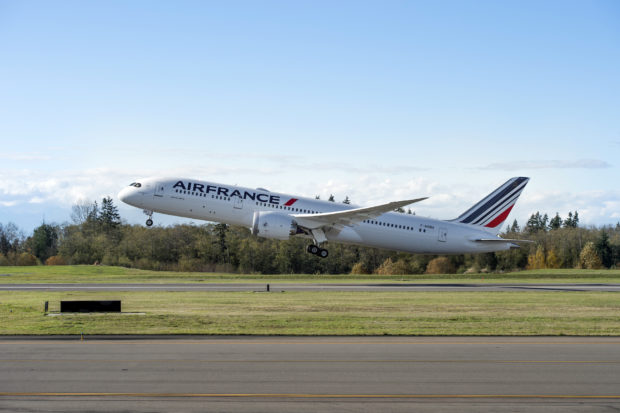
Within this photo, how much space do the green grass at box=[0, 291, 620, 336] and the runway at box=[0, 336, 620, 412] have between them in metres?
2.11

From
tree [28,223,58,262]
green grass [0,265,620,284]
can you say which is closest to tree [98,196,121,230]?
tree [28,223,58,262]

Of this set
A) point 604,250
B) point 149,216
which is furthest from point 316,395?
point 604,250

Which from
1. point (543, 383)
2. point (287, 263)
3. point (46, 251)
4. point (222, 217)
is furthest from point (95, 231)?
point (543, 383)

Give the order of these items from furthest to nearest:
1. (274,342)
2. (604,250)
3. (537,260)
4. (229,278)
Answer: (604,250) → (537,260) → (229,278) → (274,342)

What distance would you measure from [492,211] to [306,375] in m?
40.9

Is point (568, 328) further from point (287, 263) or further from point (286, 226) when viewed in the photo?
point (287, 263)

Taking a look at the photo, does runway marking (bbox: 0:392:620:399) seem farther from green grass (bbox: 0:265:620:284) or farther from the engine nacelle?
green grass (bbox: 0:265:620:284)

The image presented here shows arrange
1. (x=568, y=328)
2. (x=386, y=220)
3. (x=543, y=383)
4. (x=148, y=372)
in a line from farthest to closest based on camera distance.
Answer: (x=386, y=220)
(x=568, y=328)
(x=148, y=372)
(x=543, y=383)

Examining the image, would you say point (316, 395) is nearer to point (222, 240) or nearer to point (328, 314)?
point (328, 314)

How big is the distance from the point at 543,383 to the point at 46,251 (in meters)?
105

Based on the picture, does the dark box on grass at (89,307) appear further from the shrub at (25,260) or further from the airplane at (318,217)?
the shrub at (25,260)

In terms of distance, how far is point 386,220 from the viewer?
48.4m

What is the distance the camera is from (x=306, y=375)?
13109mm

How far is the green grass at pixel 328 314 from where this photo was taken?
20.3 m
